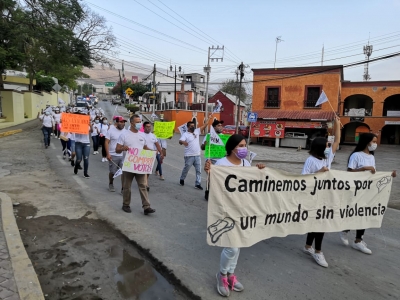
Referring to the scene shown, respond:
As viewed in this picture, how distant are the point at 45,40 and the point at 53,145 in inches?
226

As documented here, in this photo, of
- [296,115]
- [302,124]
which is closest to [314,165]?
[302,124]

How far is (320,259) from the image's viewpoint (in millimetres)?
3873

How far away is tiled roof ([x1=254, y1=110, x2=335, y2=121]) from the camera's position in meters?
26.4

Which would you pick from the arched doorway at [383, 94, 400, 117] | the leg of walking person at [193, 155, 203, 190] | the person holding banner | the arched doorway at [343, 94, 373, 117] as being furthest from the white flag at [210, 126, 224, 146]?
the arched doorway at [383, 94, 400, 117]

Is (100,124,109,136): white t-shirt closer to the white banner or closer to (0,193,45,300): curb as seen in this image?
(0,193,45,300): curb

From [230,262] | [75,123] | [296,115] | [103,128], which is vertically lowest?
[230,262]

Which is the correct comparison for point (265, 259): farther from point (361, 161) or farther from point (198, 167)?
point (198, 167)

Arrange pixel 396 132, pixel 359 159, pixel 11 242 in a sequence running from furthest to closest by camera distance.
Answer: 1. pixel 396 132
2. pixel 359 159
3. pixel 11 242

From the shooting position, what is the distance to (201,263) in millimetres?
3760

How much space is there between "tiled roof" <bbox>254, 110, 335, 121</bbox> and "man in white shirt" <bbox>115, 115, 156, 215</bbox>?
78.5ft

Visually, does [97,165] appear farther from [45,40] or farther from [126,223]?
[45,40]

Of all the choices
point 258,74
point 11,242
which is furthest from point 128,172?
point 258,74

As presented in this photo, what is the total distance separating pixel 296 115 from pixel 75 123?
23.0m

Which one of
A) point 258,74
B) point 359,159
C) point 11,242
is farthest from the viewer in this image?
point 258,74
